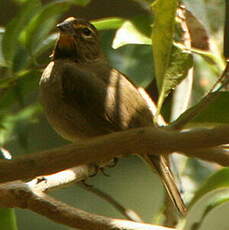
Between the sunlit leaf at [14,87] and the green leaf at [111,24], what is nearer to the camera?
the sunlit leaf at [14,87]

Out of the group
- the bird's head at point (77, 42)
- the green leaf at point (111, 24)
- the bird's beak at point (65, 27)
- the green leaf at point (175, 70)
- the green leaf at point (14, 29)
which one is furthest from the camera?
the bird's head at point (77, 42)

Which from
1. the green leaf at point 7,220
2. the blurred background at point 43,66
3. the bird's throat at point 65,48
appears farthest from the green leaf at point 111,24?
the green leaf at point 7,220

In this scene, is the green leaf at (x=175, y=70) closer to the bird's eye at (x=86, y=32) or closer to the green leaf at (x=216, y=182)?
the green leaf at (x=216, y=182)

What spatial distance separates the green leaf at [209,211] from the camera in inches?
66.5

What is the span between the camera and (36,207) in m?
1.92

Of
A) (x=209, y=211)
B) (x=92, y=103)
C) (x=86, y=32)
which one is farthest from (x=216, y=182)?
(x=86, y=32)

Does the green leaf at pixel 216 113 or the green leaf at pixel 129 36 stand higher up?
the green leaf at pixel 129 36

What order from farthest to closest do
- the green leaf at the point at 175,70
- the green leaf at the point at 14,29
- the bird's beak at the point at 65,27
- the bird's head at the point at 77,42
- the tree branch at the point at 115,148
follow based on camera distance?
1. the bird's head at the point at 77,42
2. the bird's beak at the point at 65,27
3. the green leaf at the point at 14,29
4. the green leaf at the point at 175,70
5. the tree branch at the point at 115,148

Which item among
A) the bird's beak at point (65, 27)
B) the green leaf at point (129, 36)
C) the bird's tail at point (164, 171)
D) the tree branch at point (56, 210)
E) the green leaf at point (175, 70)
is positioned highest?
the green leaf at point (129, 36)

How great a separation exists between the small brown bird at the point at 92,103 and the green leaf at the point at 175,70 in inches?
15.7

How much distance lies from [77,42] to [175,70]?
1.24 metres

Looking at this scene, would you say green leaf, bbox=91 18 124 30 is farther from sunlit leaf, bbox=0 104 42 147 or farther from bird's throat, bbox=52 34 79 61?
bird's throat, bbox=52 34 79 61

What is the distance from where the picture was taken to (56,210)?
1913 millimetres

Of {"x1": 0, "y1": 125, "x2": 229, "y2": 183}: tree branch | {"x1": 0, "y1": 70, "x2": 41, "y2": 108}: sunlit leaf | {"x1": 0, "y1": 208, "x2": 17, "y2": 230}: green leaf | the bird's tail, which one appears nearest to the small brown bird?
the bird's tail
